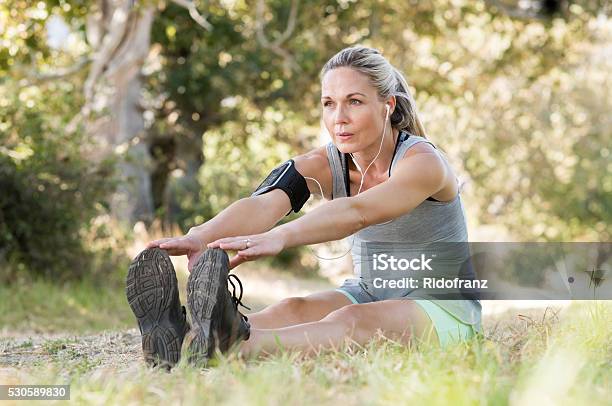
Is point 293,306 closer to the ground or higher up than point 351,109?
closer to the ground

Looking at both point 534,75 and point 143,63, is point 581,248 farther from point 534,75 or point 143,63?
point 143,63

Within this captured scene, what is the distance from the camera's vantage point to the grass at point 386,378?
7.66ft

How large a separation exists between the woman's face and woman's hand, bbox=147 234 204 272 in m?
0.79

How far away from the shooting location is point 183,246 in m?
3.38

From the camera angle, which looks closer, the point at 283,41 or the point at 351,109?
the point at 351,109

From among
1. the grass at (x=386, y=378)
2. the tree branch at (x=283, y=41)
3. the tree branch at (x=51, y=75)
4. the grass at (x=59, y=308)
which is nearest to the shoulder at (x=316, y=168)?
the grass at (x=386, y=378)

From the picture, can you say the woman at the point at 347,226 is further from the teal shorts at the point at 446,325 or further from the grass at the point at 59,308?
the grass at the point at 59,308

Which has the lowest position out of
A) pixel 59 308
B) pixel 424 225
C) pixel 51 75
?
pixel 59 308

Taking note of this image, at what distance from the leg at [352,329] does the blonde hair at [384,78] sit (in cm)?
85

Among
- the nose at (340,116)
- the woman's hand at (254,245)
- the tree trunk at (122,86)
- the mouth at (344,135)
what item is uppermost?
the tree trunk at (122,86)

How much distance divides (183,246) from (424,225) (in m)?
1.08

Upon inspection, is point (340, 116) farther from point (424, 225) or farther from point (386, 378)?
point (386, 378)

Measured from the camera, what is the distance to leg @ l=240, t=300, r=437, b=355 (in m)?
3.25

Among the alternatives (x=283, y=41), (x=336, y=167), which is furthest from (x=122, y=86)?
(x=336, y=167)
